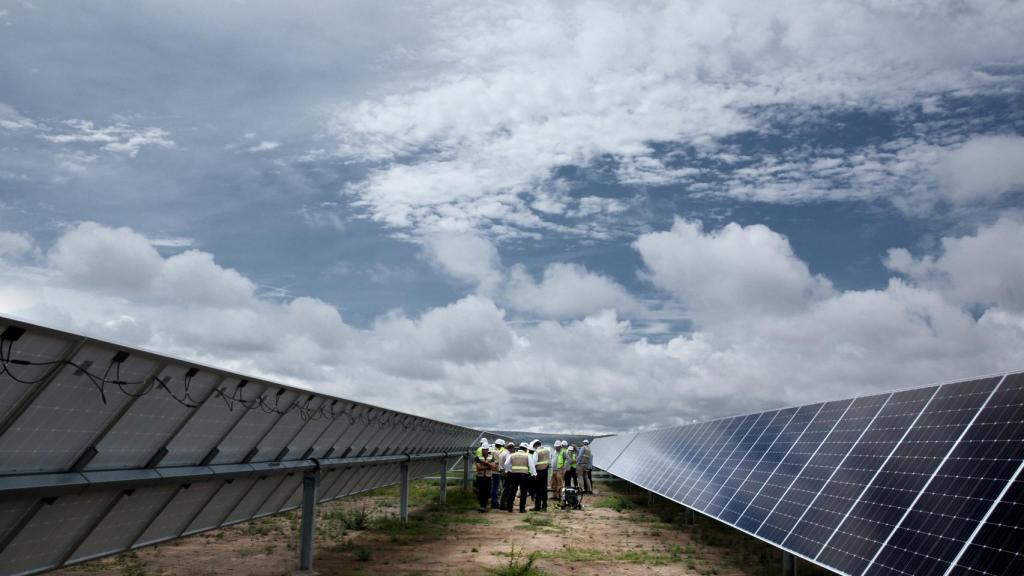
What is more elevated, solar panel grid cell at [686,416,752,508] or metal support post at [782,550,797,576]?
solar panel grid cell at [686,416,752,508]

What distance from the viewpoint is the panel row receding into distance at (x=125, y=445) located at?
24.8 ft

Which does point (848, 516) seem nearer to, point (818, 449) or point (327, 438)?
point (818, 449)

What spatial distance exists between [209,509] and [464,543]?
764 cm

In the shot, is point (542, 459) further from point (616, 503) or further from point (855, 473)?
point (855, 473)

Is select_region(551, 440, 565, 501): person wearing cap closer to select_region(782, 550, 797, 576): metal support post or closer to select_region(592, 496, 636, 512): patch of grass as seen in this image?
select_region(592, 496, 636, 512): patch of grass

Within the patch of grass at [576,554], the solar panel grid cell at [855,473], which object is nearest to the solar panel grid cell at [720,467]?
the patch of grass at [576,554]

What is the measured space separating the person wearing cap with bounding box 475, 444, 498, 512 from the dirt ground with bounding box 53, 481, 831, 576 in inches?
34.1

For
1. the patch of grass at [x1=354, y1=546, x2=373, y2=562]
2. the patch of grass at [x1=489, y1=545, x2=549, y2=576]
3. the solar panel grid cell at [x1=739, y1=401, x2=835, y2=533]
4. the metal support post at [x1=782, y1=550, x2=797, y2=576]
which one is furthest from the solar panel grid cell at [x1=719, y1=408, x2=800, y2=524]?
the patch of grass at [x1=354, y1=546, x2=373, y2=562]

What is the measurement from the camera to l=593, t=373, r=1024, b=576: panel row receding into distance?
28.0 ft

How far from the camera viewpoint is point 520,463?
88.5ft

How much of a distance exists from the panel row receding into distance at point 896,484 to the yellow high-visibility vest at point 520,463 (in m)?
9.85

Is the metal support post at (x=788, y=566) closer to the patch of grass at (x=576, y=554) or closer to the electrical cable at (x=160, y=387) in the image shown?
the patch of grass at (x=576, y=554)

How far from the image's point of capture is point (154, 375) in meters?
8.88

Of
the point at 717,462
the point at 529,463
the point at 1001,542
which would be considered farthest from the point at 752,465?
the point at 529,463
